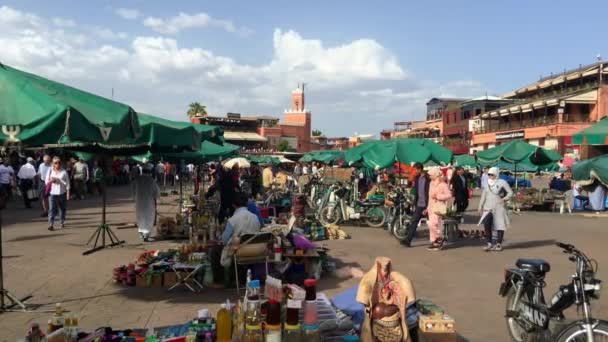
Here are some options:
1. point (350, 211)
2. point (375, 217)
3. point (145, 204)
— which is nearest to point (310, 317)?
point (145, 204)

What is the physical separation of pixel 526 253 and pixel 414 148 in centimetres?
396

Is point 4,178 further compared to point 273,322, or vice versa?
point 4,178

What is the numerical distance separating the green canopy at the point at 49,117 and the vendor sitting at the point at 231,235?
6.21 ft

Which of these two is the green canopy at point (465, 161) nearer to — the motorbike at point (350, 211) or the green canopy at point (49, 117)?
the motorbike at point (350, 211)

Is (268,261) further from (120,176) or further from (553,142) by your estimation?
(553,142)

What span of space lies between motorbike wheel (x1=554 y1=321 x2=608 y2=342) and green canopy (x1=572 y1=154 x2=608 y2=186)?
4.61m

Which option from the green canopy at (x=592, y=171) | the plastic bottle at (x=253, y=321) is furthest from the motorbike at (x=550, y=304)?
the green canopy at (x=592, y=171)

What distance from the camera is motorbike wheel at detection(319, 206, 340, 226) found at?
14.3 m

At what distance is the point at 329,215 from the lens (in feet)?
47.3

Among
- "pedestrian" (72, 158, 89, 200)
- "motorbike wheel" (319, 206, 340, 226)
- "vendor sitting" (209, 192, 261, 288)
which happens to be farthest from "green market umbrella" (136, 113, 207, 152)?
"pedestrian" (72, 158, 89, 200)

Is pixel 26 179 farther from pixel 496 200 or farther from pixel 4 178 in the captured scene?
pixel 496 200

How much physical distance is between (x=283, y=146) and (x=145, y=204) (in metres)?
71.4

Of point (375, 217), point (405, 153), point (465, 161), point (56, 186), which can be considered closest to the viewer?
point (56, 186)

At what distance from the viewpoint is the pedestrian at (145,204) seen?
10.4 m
